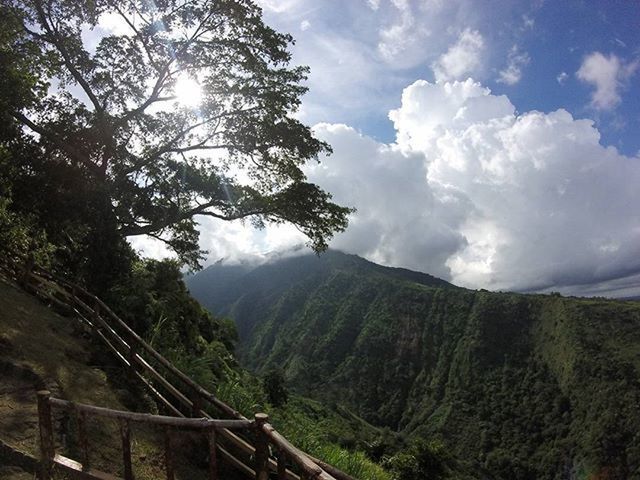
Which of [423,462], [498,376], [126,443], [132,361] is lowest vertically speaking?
[423,462]

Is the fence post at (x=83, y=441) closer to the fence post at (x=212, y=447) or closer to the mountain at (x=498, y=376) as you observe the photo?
the fence post at (x=212, y=447)

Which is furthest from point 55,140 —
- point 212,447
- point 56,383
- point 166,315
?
point 212,447

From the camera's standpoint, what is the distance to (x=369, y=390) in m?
167

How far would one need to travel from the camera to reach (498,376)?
512ft

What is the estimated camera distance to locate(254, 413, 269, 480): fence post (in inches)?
178

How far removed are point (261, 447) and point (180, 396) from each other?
9.97ft

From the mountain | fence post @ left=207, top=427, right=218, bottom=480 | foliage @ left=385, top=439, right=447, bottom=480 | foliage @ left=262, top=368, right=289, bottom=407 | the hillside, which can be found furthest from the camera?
the mountain

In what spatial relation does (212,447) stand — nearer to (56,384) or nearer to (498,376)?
(56,384)

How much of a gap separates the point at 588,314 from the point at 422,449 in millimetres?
139472

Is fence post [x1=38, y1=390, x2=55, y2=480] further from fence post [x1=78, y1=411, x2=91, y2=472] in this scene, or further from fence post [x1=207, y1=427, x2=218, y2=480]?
fence post [x1=207, y1=427, x2=218, y2=480]

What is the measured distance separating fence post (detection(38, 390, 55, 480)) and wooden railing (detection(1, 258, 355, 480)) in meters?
0.09

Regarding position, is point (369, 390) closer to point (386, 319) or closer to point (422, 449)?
point (386, 319)

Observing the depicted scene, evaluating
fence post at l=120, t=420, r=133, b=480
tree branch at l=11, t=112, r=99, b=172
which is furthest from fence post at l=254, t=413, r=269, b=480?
tree branch at l=11, t=112, r=99, b=172

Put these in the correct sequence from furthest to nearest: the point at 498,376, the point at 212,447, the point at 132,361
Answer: the point at 498,376 < the point at 132,361 < the point at 212,447
